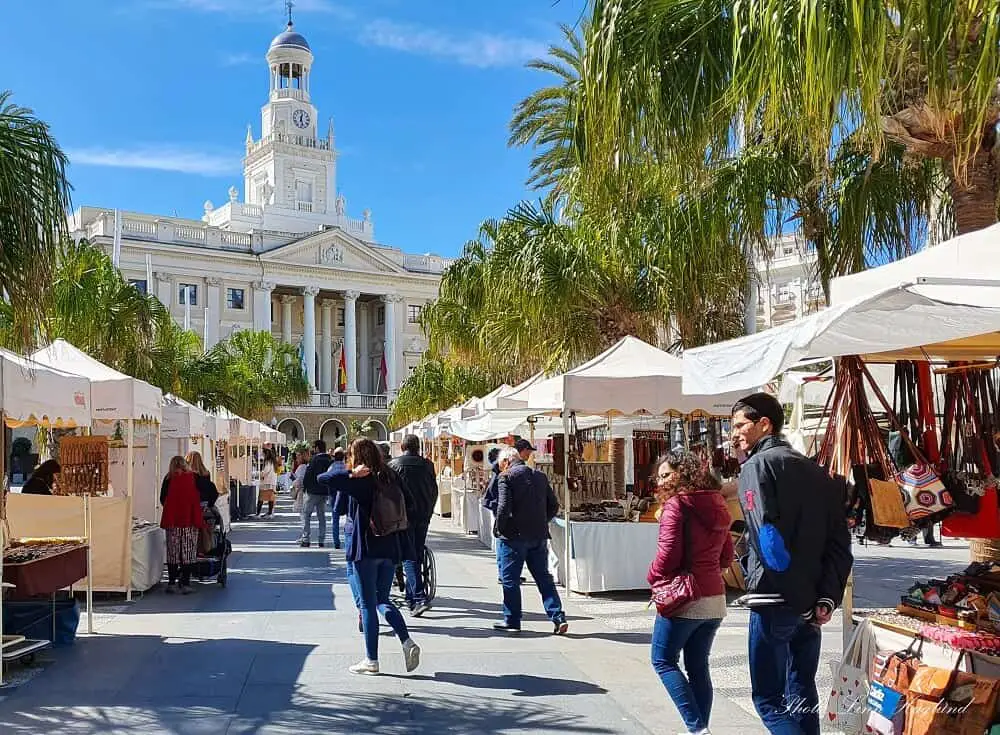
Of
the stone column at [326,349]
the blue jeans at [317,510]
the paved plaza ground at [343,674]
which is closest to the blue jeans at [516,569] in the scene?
the paved plaza ground at [343,674]

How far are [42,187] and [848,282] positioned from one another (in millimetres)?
6158

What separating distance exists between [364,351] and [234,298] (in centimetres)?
1330

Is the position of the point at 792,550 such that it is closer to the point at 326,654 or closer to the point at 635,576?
the point at 326,654

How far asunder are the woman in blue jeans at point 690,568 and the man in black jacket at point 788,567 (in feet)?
2.39

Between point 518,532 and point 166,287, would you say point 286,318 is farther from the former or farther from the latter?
point 518,532

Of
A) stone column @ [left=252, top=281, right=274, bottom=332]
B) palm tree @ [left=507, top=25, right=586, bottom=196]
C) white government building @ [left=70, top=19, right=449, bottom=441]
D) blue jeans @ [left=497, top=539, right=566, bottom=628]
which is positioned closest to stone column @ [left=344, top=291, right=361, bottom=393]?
white government building @ [left=70, top=19, right=449, bottom=441]

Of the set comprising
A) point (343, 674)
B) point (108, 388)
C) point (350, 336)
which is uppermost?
point (350, 336)

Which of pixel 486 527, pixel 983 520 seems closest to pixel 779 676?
pixel 983 520

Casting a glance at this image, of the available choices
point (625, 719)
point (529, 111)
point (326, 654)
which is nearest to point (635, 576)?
point (326, 654)

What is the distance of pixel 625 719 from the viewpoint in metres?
6.57

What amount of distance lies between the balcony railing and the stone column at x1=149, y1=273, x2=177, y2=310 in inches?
463

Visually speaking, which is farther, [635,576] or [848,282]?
[635,576]

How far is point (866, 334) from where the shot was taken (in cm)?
522

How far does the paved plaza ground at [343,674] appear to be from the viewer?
21.4 ft
